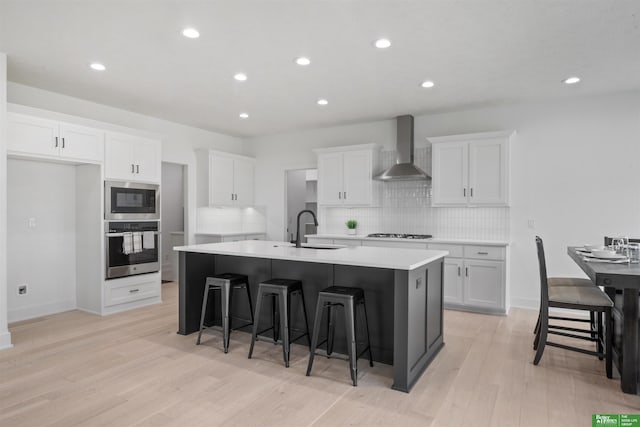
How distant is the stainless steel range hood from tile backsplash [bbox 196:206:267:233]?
262cm

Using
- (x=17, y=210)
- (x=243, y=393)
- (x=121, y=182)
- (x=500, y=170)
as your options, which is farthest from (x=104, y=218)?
(x=500, y=170)

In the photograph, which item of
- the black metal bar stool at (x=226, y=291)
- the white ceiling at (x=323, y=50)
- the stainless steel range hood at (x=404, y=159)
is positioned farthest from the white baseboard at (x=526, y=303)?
the black metal bar stool at (x=226, y=291)

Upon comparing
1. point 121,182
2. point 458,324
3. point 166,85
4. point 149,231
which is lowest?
point 458,324

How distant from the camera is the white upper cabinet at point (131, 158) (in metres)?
4.58

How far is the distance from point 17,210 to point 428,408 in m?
4.71

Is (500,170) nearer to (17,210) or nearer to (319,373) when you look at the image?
(319,373)

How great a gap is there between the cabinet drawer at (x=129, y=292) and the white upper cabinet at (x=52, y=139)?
5.15 ft

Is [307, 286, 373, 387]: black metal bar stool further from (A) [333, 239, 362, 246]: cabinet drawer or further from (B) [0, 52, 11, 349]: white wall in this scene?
(B) [0, 52, 11, 349]: white wall

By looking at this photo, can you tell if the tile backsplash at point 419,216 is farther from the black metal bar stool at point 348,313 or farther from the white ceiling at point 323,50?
the black metal bar stool at point 348,313

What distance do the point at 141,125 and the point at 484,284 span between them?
5.18 meters

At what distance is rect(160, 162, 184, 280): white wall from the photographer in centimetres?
711

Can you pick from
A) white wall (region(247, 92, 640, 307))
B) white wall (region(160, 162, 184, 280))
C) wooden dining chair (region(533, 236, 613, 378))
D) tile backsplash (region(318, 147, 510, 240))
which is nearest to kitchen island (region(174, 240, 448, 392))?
wooden dining chair (region(533, 236, 613, 378))

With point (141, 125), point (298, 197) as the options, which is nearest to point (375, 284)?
point (141, 125)

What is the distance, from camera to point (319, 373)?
113 inches
